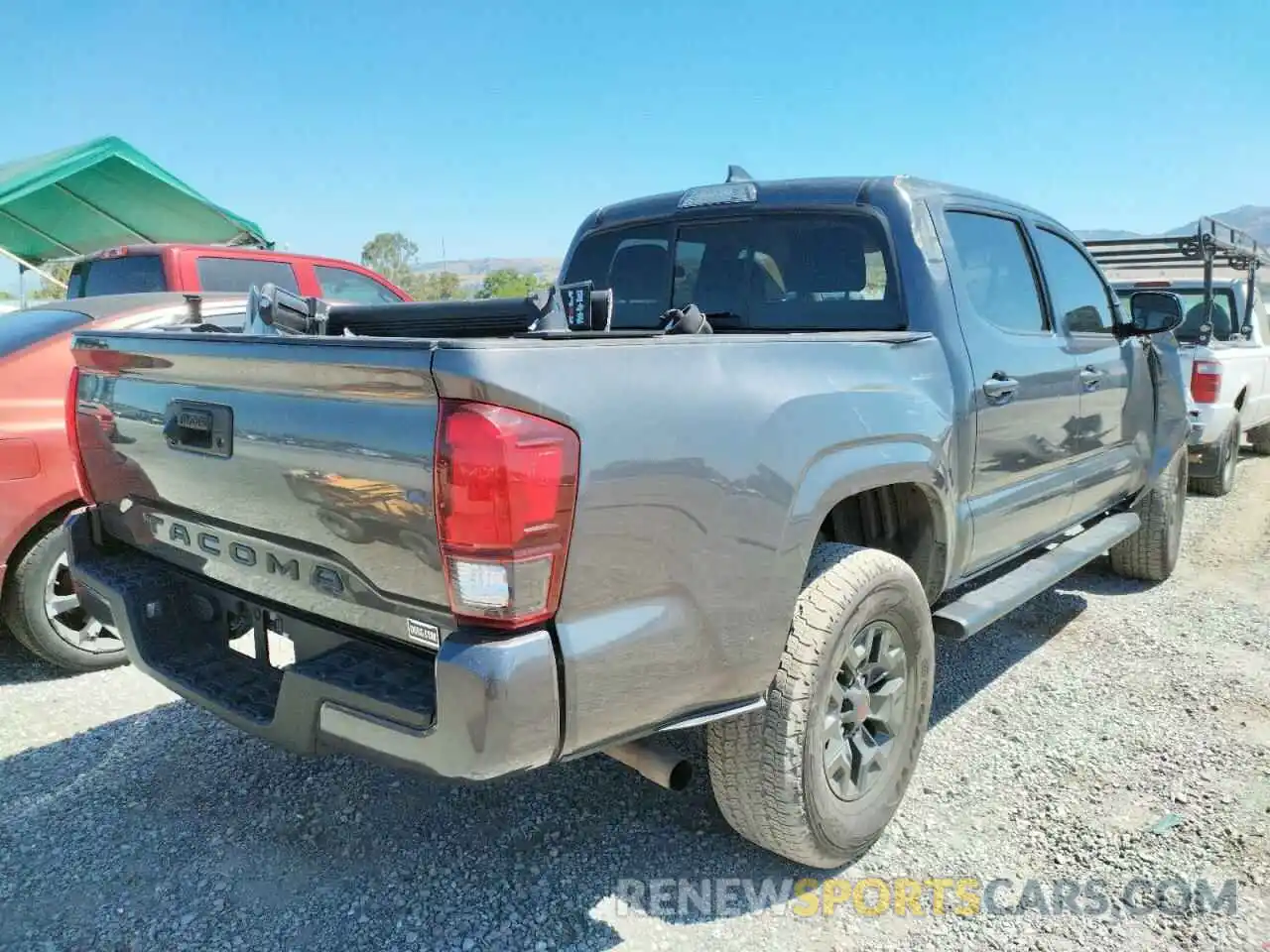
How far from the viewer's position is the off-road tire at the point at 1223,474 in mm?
7723

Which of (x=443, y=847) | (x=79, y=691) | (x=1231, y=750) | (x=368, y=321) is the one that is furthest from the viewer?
(x=79, y=691)

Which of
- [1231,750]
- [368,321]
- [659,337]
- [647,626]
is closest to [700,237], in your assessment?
[368,321]

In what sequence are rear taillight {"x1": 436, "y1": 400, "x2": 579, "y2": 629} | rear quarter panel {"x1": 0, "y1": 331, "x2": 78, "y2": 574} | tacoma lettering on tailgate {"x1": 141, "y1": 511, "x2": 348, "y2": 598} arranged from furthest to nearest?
rear quarter panel {"x1": 0, "y1": 331, "x2": 78, "y2": 574}, tacoma lettering on tailgate {"x1": 141, "y1": 511, "x2": 348, "y2": 598}, rear taillight {"x1": 436, "y1": 400, "x2": 579, "y2": 629}

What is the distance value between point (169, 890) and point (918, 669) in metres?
2.25

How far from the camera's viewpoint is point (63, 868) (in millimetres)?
2660

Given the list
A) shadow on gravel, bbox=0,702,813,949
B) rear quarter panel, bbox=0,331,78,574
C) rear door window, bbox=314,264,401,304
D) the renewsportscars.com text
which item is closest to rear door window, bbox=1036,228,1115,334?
the renewsportscars.com text

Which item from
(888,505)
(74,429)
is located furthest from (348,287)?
(888,505)

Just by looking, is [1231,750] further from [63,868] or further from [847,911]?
[63,868]

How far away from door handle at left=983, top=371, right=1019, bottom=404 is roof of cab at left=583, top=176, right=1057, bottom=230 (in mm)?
674

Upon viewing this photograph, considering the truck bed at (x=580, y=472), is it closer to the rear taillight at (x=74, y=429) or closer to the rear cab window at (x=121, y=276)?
the rear taillight at (x=74, y=429)

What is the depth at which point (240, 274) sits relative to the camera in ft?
23.3

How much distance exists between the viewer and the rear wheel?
3789 mm

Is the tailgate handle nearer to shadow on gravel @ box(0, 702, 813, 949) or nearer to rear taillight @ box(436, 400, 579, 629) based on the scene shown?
rear taillight @ box(436, 400, 579, 629)

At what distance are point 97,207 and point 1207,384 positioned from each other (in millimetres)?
13524
